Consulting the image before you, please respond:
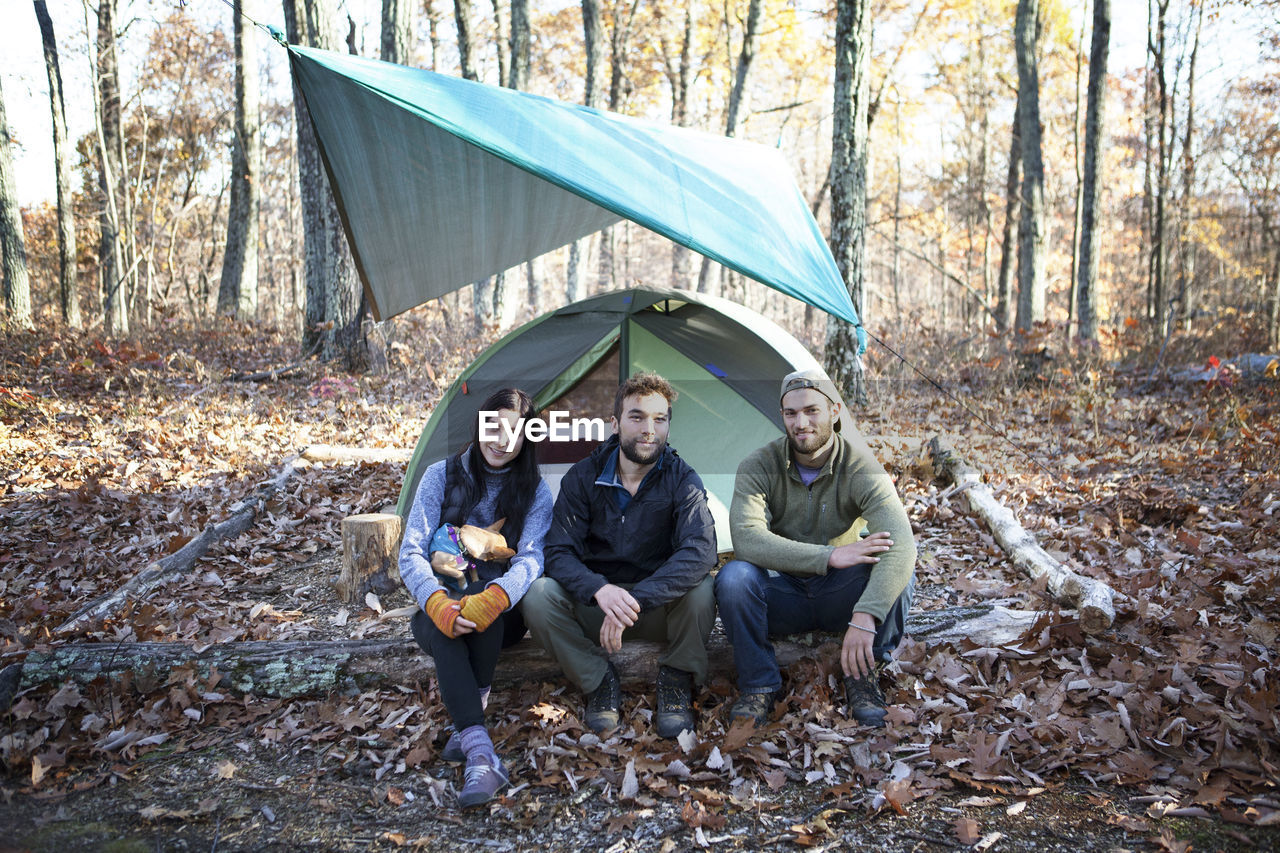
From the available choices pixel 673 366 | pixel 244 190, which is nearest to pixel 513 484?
pixel 673 366

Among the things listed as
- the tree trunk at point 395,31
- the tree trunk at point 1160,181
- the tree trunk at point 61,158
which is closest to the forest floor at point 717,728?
the tree trunk at point 395,31

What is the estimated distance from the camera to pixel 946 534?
194 inches

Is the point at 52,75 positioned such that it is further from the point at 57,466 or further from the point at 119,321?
the point at 57,466

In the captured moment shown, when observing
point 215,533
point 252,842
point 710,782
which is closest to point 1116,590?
point 710,782

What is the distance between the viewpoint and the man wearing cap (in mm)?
3004

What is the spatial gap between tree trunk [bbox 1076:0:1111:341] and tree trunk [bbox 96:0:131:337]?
41.8ft

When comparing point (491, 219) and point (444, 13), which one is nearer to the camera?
point (491, 219)

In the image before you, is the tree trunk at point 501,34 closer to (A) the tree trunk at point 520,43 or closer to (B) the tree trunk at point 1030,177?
(A) the tree trunk at point 520,43

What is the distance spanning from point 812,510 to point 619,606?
91cm

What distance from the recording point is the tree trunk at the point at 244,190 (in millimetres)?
12328

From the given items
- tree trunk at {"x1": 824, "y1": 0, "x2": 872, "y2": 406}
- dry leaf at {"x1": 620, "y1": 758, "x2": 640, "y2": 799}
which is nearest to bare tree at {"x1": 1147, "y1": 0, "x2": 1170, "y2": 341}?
tree trunk at {"x1": 824, "y1": 0, "x2": 872, "y2": 406}

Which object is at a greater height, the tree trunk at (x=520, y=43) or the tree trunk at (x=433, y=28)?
the tree trunk at (x=433, y=28)

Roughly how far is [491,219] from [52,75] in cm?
1084

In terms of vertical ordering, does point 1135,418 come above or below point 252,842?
above
